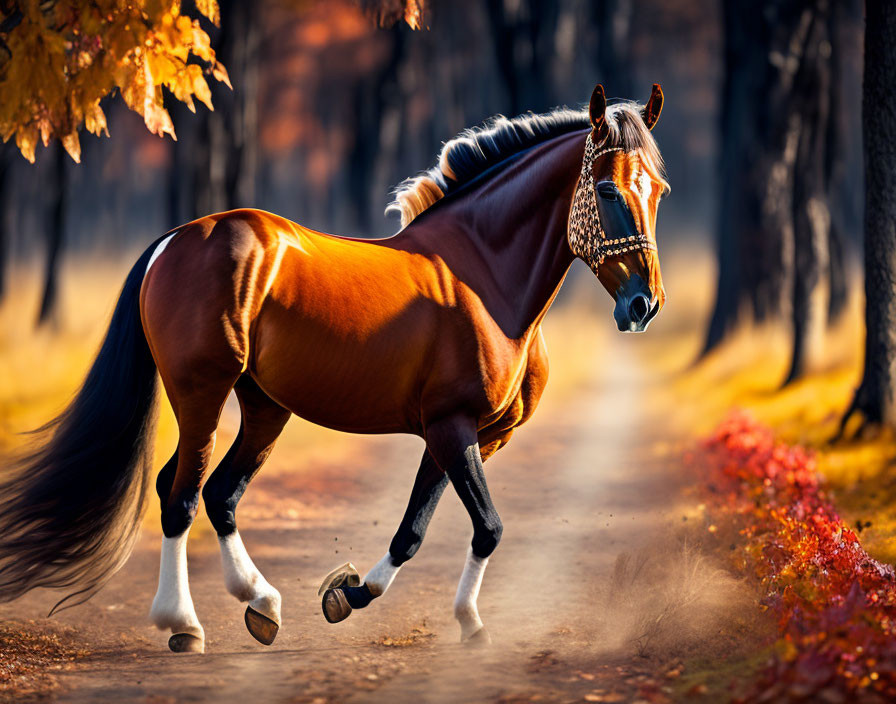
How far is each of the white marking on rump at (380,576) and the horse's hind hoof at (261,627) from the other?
0.57m

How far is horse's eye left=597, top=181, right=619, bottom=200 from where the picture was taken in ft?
16.6

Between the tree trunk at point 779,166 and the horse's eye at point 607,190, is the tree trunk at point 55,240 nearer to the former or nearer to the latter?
the tree trunk at point 779,166

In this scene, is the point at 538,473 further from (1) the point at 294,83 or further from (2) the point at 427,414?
(1) the point at 294,83

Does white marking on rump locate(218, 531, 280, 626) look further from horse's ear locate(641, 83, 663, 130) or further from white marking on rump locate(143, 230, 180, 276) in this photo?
horse's ear locate(641, 83, 663, 130)

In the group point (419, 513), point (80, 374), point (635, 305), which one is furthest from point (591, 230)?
point (80, 374)

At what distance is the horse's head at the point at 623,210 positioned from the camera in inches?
199

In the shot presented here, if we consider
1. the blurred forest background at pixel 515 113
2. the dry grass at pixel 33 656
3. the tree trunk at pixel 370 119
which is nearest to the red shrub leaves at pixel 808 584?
the blurred forest background at pixel 515 113

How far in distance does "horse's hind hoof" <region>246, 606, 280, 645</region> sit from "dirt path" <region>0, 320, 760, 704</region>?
0.26ft

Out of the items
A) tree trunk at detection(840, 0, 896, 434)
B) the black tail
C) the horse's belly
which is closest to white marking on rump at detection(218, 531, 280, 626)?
the black tail

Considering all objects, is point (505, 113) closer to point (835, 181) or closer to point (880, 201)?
point (835, 181)

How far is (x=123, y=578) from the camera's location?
7.25 m

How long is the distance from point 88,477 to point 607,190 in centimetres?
316

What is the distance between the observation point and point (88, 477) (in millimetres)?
5477

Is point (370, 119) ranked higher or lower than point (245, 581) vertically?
higher
